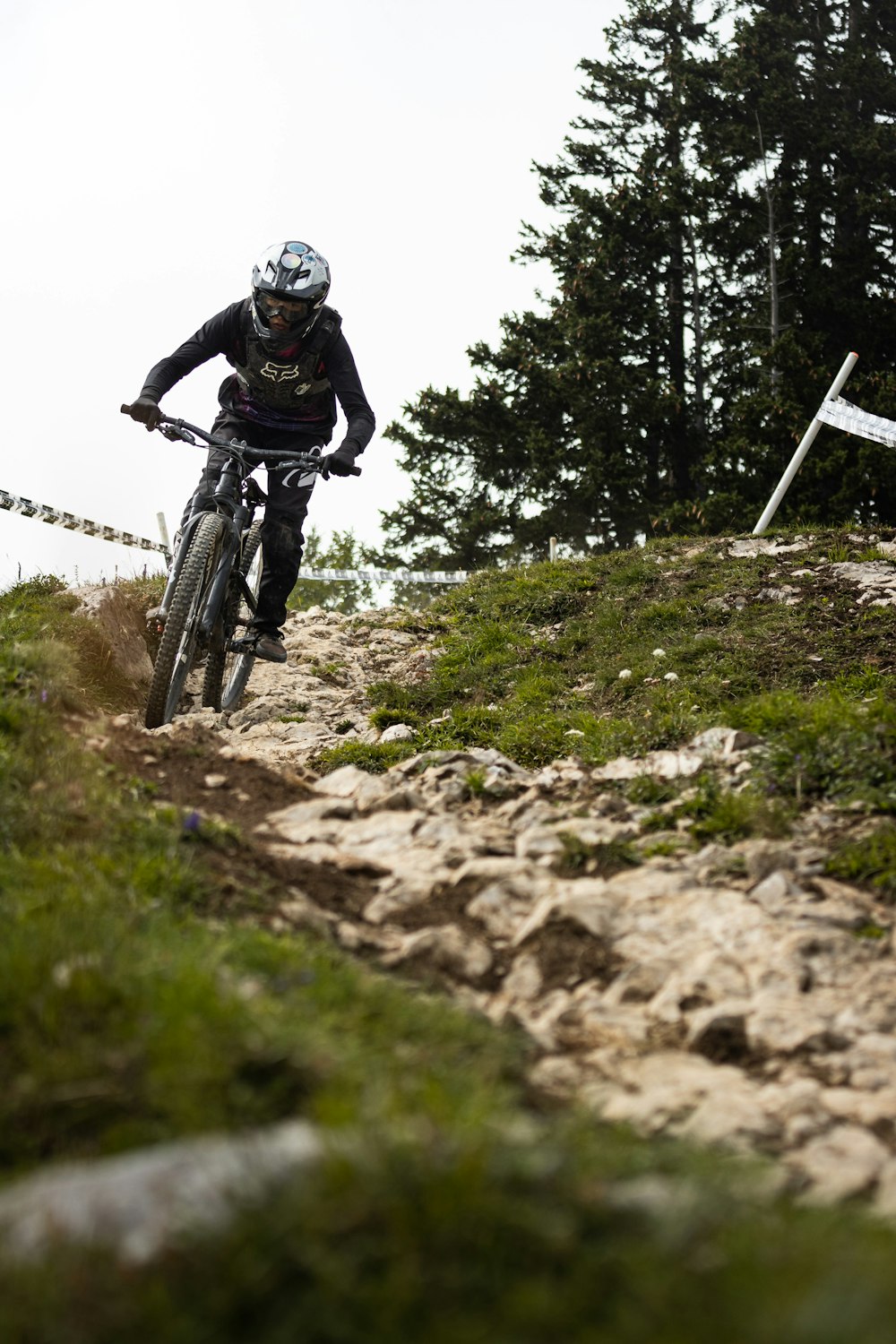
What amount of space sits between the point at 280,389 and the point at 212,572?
142cm

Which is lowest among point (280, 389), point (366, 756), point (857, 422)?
point (366, 756)

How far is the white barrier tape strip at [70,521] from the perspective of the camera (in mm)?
12836

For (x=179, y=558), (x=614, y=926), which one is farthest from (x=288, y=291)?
(x=614, y=926)

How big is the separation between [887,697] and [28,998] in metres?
5.33

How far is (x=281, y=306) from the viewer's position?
7.68 meters

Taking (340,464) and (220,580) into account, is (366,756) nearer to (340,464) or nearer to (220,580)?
(220,580)

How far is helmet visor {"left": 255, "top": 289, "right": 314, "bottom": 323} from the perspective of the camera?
7.63 metres

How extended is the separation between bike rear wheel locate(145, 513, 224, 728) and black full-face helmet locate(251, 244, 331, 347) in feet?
4.64

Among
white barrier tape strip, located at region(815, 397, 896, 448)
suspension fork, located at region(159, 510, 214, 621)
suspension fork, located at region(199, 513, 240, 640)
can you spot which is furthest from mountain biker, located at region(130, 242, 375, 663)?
white barrier tape strip, located at region(815, 397, 896, 448)

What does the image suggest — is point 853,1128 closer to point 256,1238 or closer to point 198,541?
point 256,1238

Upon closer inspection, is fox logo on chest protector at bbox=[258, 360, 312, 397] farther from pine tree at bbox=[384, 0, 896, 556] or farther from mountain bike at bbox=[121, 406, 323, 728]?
pine tree at bbox=[384, 0, 896, 556]

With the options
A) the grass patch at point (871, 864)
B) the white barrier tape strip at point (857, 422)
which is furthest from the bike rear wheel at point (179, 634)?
the white barrier tape strip at point (857, 422)

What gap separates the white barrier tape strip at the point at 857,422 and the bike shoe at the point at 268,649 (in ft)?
23.0

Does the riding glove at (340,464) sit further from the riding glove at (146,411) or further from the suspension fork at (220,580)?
the riding glove at (146,411)
